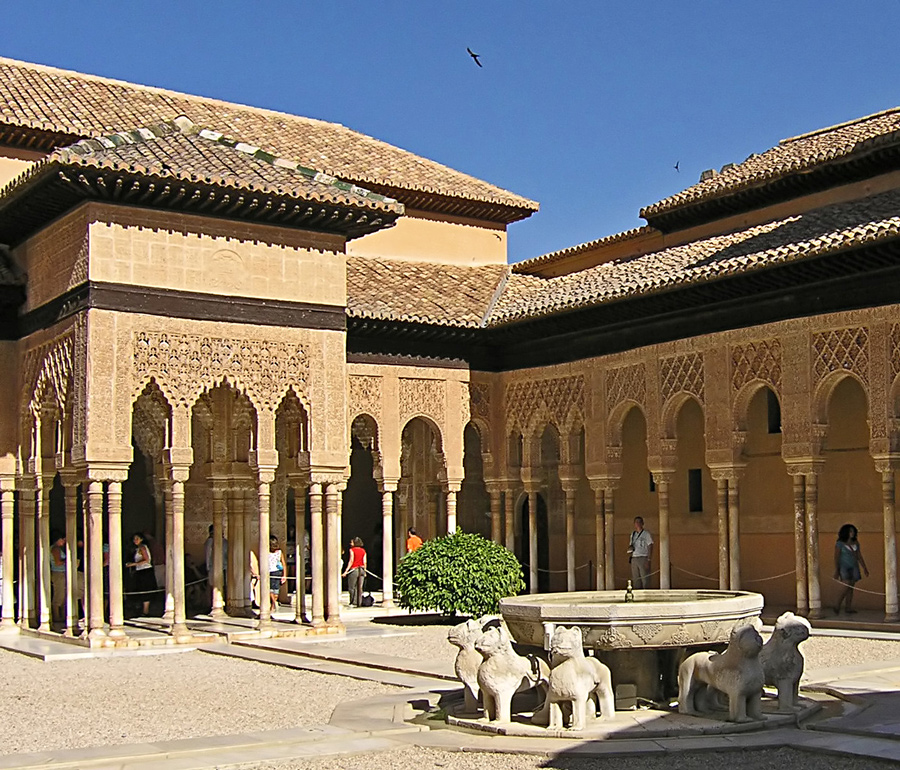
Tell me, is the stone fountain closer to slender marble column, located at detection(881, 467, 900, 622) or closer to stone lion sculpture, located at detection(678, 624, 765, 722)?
stone lion sculpture, located at detection(678, 624, 765, 722)

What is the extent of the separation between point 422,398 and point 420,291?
1910 mm

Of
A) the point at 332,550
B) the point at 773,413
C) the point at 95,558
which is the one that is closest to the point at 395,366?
the point at 332,550

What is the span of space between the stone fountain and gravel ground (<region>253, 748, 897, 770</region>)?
0.88 metres

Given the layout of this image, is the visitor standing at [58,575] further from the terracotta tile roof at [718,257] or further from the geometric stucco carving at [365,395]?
the terracotta tile roof at [718,257]

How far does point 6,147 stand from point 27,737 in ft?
42.0

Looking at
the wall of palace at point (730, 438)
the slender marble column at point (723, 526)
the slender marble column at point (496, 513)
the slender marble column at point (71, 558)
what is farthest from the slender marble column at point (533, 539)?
the slender marble column at point (71, 558)

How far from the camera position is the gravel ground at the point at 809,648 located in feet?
41.2

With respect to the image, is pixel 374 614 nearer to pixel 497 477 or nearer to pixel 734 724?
pixel 497 477

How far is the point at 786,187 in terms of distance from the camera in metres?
20.8

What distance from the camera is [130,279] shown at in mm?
15305

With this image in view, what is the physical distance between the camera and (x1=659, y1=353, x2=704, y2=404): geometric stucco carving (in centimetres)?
1814

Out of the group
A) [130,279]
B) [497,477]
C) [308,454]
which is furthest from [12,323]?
[497,477]

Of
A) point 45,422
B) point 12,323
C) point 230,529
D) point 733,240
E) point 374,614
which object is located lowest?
point 374,614

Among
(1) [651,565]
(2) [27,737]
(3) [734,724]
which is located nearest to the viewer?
(3) [734,724]
